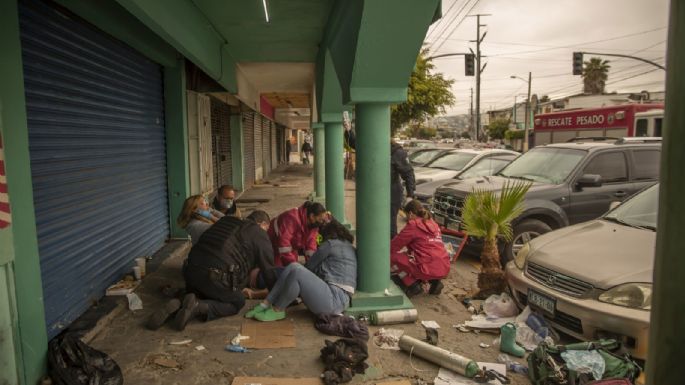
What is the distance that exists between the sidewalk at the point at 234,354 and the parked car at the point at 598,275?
64cm

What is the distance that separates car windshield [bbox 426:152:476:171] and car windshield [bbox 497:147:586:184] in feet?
11.7

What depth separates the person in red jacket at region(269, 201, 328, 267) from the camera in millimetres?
5797

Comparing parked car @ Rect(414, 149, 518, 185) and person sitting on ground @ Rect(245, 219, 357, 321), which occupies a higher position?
parked car @ Rect(414, 149, 518, 185)

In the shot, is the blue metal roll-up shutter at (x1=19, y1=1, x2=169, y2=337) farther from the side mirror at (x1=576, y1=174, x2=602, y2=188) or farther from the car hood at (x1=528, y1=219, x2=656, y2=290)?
the side mirror at (x1=576, y1=174, x2=602, y2=188)

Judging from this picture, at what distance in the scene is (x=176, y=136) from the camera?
25.2ft

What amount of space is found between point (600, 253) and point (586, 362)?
1.37 metres

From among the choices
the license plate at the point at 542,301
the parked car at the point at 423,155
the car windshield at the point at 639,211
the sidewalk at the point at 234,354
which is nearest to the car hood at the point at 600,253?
the car windshield at the point at 639,211

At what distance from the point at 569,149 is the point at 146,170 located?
6.40 m

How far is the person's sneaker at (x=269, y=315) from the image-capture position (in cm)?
473

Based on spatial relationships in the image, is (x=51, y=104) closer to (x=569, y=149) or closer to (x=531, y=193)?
(x=531, y=193)

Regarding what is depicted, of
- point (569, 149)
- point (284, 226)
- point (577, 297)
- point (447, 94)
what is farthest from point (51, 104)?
point (447, 94)

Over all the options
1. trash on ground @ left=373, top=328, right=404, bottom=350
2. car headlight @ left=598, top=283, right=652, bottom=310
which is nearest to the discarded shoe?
car headlight @ left=598, top=283, right=652, bottom=310

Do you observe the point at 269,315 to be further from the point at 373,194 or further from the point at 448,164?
the point at 448,164

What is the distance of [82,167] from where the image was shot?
480 centimetres
